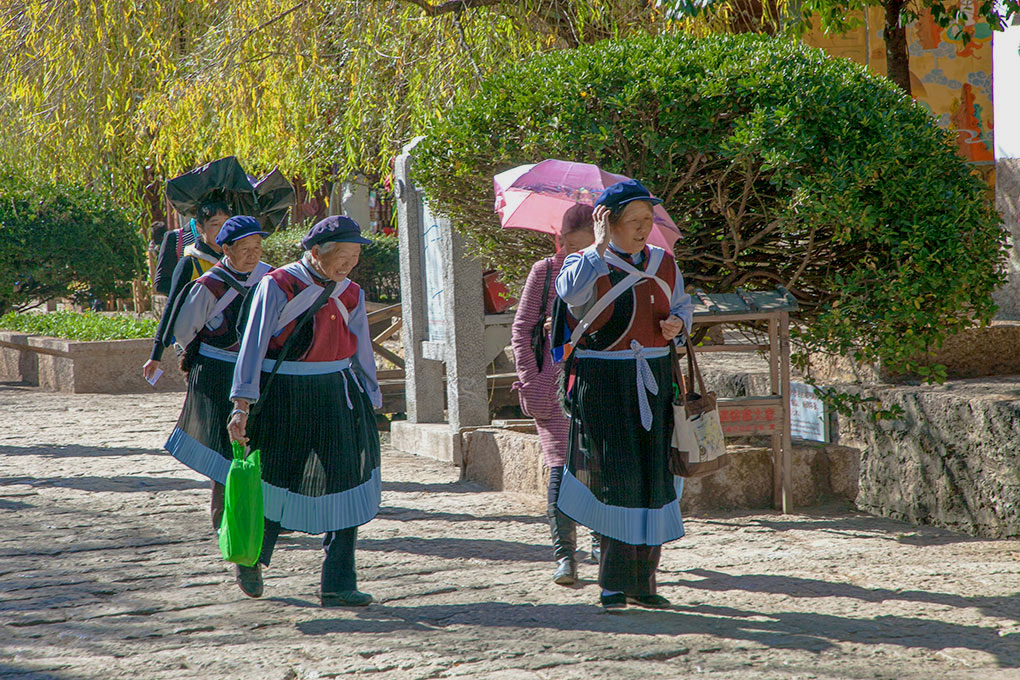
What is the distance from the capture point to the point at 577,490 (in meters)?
4.79

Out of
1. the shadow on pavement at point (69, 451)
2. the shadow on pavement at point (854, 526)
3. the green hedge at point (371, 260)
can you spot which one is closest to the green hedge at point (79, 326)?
the green hedge at point (371, 260)

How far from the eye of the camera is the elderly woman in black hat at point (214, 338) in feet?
18.3

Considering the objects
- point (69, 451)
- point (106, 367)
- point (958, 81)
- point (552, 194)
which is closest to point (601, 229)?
point (552, 194)

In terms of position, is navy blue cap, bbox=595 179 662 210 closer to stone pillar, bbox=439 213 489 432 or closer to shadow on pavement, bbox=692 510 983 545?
shadow on pavement, bbox=692 510 983 545

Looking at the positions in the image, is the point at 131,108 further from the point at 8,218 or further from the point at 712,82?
the point at 712,82

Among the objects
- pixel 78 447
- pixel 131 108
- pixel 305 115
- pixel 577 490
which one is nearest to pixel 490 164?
pixel 577 490

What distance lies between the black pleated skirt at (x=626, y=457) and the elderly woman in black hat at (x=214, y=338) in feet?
5.86

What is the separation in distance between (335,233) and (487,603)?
1585 millimetres

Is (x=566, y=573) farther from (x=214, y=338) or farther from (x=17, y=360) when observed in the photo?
(x=17, y=360)

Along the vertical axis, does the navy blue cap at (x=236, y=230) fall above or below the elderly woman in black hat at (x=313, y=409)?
above

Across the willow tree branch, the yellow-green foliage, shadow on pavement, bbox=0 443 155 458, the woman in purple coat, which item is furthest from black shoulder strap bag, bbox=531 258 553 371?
shadow on pavement, bbox=0 443 155 458

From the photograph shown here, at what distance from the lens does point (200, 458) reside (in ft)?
18.5

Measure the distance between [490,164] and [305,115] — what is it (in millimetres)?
6477

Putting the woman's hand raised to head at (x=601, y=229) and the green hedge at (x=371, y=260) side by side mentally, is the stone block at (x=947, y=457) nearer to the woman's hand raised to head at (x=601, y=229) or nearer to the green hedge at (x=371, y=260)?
the woman's hand raised to head at (x=601, y=229)
